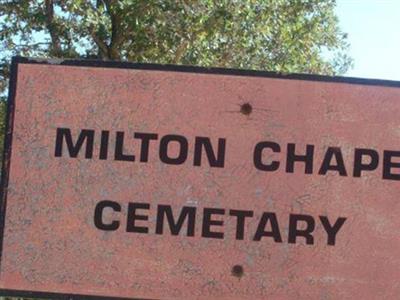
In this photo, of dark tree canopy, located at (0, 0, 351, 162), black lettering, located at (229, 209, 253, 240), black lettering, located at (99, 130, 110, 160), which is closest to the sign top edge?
black lettering, located at (99, 130, 110, 160)

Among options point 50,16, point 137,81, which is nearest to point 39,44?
point 50,16

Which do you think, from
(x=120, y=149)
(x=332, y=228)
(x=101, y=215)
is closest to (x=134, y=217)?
(x=101, y=215)

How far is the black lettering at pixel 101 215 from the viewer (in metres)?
2.55

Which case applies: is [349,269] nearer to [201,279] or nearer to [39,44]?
[201,279]

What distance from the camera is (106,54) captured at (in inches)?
546

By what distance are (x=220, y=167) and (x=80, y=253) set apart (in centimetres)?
49

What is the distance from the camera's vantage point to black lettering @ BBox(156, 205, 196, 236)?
8.36 ft

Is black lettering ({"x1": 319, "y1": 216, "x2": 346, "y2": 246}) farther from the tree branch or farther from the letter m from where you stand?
the tree branch

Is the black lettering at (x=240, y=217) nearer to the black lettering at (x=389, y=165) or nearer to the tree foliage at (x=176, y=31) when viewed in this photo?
the black lettering at (x=389, y=165)

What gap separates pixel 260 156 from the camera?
259 cm

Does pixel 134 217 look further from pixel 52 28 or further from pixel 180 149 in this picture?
pixel 52 28

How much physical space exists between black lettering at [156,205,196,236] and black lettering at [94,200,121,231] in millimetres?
125

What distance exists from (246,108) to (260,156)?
0.50ft

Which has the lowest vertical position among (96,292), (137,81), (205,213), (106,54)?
(96,292)
